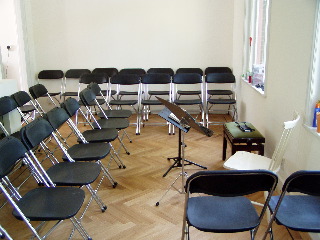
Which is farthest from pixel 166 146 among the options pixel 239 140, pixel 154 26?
pixel 154 26

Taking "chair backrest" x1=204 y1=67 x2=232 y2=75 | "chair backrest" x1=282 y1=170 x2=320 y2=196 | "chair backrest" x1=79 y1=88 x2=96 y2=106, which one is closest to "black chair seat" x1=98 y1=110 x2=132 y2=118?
"chair backrest" x1=79 y1=88 x2=96 y2=106

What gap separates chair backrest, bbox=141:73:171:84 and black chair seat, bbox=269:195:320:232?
4.39m

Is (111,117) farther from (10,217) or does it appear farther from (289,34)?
(289,34)

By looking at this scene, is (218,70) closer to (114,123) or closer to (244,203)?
(114,123)

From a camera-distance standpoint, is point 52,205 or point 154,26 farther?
point 154,26

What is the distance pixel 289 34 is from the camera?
3.51m

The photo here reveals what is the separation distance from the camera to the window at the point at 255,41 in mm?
5328

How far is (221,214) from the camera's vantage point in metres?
2.31

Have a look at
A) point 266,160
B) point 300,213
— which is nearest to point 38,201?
point 300,213

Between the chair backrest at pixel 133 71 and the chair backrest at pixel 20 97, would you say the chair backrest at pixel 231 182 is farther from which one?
the chair backrest at pixel 133 71

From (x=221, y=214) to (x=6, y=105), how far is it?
10.2 feet

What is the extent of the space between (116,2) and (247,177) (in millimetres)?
6138

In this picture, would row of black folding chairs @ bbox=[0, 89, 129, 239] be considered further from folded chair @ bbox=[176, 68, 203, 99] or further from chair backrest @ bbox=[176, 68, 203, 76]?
chair backrest @ bbox=[176, 68, 203, 76]

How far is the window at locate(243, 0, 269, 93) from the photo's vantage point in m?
5.33
